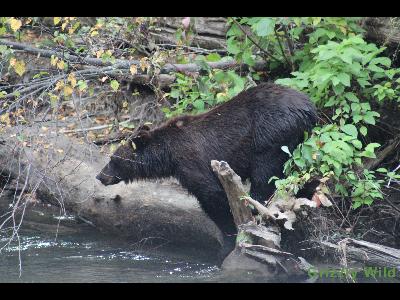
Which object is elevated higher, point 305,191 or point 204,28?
point 204,28

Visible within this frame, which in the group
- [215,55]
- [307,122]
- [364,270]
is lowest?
[364,270]

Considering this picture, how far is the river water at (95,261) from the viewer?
704cm

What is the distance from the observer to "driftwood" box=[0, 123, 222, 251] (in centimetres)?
795

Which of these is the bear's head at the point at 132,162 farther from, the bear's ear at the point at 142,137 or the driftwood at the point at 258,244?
the driftwood at the point at 258,244

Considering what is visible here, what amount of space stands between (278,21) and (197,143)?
5.77ft

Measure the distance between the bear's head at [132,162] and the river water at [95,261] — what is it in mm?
826

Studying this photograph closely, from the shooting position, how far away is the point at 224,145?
7.81 meters

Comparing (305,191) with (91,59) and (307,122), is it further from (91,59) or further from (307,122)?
(91,59)

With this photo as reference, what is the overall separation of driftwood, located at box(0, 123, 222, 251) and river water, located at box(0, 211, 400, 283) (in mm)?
189

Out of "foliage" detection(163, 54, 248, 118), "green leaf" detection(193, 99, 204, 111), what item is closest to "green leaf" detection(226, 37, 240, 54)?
"foliage" detection(163, 54, 248, 118)

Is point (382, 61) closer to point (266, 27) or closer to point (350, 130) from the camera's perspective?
point (350, 130)

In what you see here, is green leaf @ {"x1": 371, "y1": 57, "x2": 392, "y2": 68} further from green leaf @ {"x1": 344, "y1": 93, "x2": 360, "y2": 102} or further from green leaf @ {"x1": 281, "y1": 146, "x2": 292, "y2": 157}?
green leaf @ {"x1": 281, "y1": 146, "x2": 292, "y2": 157}

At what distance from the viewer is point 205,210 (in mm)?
7734

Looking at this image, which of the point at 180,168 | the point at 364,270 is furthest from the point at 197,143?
the point at 364,270
